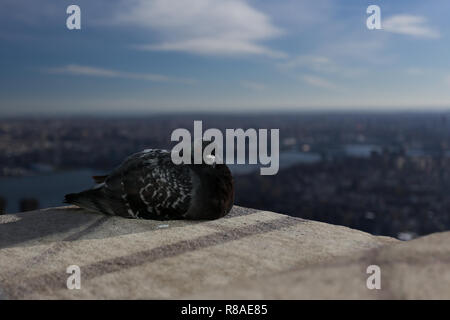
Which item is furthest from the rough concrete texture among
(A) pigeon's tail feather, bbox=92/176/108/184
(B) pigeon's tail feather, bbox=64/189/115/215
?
(A) pigeon's tail feather, bbox=92/176/108/184

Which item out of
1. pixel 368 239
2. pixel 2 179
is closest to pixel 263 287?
pixel 368 239

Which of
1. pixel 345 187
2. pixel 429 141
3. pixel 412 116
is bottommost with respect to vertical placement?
pixel 345 187

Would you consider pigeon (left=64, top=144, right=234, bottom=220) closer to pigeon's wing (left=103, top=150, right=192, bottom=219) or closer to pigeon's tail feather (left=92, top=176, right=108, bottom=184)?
pigeon's wing (left=103, top=150, right=192, bottom=219)

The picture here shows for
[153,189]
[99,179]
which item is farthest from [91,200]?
[153,189]

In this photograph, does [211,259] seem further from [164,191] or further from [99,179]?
[99,179]

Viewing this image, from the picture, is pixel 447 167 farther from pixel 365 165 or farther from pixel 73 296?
pixel 73 296
